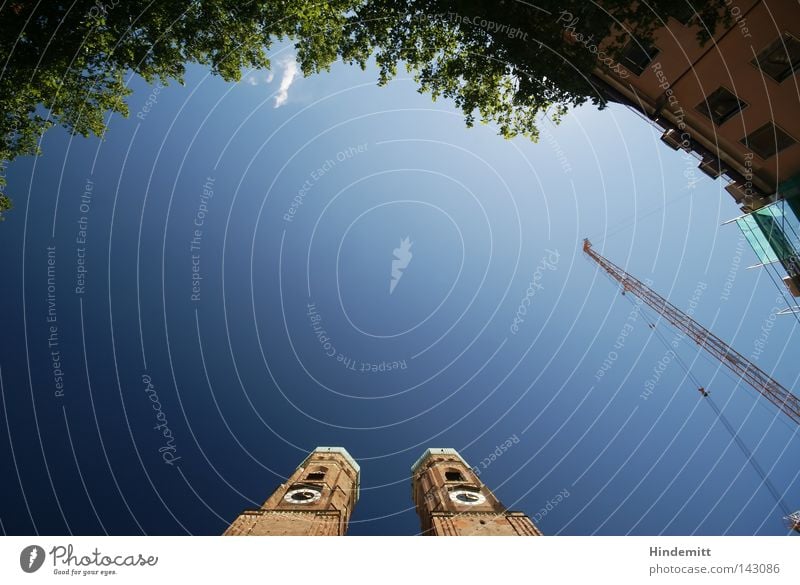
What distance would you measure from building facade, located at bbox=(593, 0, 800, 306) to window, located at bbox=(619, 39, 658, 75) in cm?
3

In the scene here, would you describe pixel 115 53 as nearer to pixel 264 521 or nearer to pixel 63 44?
pixel 63 44

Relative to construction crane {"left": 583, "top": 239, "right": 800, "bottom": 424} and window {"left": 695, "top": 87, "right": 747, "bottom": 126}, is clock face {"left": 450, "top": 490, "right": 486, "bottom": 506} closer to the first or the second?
construction crane {"left": 583, "top": 239, "right": 800, "bottom": 424}

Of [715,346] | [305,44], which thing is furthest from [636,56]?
[715,346]

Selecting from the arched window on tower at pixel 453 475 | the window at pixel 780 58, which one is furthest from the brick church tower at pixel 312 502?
the window at pixel 780 58

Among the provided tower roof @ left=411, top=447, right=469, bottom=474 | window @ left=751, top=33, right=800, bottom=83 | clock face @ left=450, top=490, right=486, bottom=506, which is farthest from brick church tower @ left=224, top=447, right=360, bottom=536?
window @ left=751, top=33, right=800, bottom=83

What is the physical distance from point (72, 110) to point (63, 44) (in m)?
2.24

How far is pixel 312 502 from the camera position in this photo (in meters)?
24.3

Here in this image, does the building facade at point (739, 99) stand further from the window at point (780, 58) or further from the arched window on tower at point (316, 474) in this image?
the arched window on tower at point (316, 474)

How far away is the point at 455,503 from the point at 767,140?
2621 cm

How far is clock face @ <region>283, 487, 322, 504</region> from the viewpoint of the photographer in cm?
2416

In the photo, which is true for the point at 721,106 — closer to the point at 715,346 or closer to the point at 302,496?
the point at 715,346
